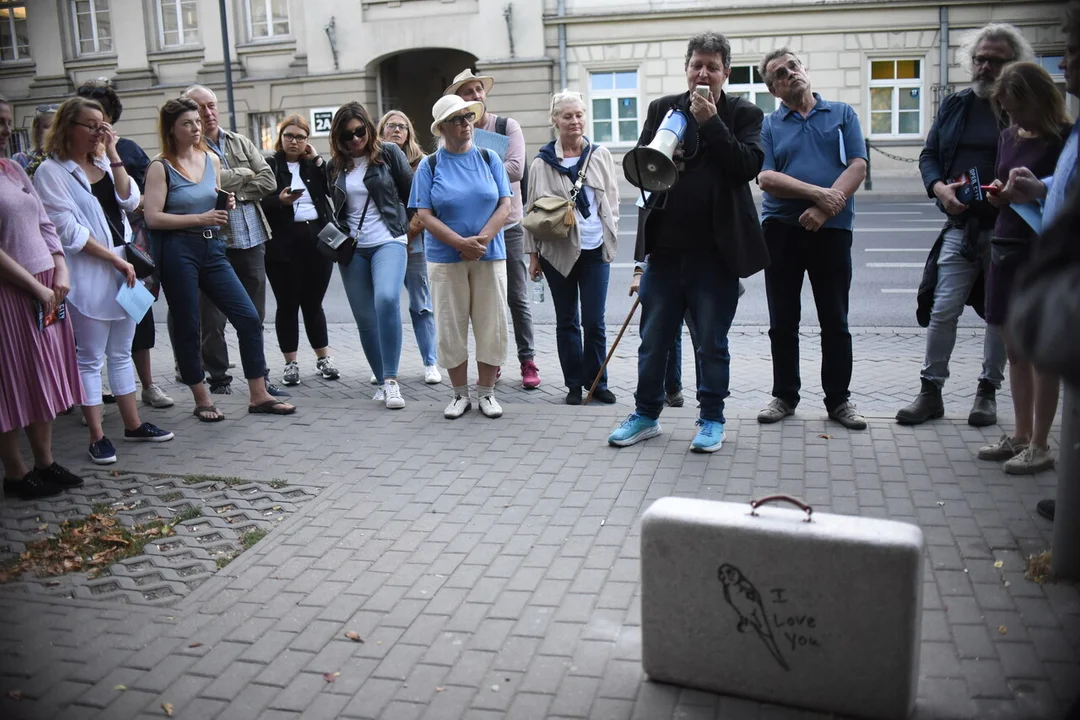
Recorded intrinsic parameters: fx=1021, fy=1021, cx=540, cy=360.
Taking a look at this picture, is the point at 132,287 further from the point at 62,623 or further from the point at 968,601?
the point at 968,601

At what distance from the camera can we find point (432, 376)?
7938 millimetres

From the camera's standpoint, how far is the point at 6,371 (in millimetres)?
5191

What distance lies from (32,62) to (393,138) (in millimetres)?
26699

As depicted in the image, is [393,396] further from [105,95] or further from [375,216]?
[105,95]

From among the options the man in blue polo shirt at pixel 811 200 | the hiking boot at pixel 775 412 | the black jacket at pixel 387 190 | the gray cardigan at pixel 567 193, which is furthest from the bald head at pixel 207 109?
the hiking boot at pixel 775 412

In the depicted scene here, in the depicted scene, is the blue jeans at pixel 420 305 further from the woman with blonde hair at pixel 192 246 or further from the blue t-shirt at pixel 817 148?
the blue t-shirt at pixel 817 148

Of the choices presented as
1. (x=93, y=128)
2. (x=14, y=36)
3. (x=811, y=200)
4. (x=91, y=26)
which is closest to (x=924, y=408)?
(x=811, y=200)

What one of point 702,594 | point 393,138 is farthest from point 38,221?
point 702,594

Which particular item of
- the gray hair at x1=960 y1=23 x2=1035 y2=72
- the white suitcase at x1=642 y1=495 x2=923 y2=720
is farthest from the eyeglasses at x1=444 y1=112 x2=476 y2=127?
the white suitcase at x1=642 y1=495 x2=923 y2=720

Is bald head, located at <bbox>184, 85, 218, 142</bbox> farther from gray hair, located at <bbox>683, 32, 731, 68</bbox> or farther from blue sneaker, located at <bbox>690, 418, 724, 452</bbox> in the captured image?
blue sneaker, located at <bbox>690, 418, 724, 452</bbox>

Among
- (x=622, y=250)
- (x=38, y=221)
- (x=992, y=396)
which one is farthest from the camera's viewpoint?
(x=622, y=250)

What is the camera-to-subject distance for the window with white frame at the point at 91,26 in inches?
1200

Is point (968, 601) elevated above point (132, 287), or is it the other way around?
point (132, 287)

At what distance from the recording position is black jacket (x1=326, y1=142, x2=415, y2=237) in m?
7.14
